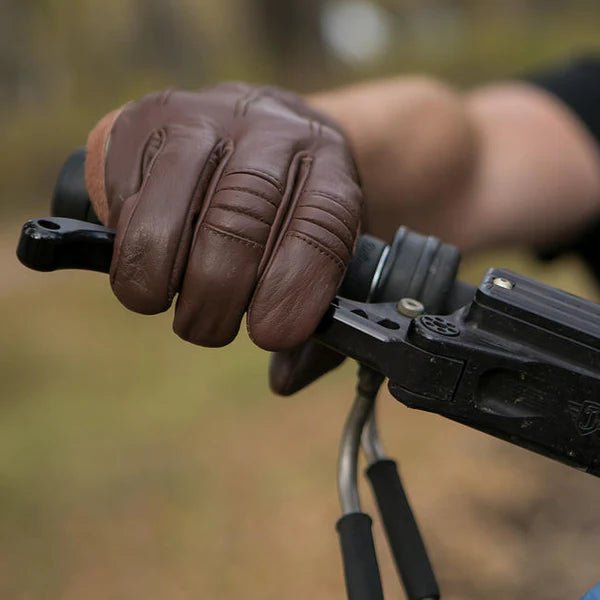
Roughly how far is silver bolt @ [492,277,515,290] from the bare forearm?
0.54 metres

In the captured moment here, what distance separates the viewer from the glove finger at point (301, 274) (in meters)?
0.59

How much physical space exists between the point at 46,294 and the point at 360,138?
154cm

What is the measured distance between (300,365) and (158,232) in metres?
0.18

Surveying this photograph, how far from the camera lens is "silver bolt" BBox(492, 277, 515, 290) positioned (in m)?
0.59

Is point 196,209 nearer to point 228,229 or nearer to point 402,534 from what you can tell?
point 228,229

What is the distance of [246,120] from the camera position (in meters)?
0.68

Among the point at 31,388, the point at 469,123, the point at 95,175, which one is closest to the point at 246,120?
the point at 95,175

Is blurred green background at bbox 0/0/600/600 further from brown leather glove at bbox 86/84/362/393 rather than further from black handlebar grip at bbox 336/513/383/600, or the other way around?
brown leather glove at bbox 86/84/362/393

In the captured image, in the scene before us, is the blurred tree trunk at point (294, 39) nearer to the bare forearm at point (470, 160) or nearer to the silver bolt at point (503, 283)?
the bare forearm at point (470, 160)

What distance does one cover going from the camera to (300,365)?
713mm

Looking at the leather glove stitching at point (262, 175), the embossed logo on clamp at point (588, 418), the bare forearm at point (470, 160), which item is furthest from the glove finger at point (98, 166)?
the bare forearm at point (470, 160)

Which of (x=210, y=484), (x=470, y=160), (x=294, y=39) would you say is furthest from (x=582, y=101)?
(x=294, y=39)

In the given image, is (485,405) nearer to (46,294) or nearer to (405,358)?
(405,358)

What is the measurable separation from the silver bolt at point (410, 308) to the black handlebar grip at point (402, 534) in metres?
0.14
